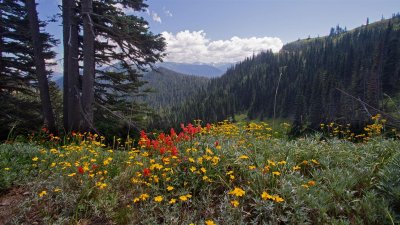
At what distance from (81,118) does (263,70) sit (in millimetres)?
159948

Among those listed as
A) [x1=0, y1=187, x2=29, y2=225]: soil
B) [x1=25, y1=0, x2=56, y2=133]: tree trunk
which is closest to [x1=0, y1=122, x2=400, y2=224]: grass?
[x1=0, y1=187, x2=29, y2=225]: soil

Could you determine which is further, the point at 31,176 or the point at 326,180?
the point at 31,176

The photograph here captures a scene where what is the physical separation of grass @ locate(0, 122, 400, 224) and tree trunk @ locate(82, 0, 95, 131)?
13.7ft

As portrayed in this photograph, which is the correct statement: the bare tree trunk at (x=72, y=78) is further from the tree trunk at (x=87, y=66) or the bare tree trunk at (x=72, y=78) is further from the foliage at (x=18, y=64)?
the foliage at (x=18, y=64)

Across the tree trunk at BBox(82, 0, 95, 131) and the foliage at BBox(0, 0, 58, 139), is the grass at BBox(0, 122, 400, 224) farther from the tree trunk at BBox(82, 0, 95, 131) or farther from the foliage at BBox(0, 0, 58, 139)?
the foliage at BBox(0, 0, 58, 139)

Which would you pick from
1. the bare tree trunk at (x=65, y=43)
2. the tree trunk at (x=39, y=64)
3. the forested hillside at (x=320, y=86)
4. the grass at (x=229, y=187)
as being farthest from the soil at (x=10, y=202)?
the forested hillside at (x=320, y=86)

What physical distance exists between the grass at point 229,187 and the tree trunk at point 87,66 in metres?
4.18

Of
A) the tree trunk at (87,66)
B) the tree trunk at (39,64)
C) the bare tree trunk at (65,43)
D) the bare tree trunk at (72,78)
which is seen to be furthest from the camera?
the tree trunk at (39,64)

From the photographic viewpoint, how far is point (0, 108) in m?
11.0

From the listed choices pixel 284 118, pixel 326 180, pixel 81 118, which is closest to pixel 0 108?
pixel 81 118

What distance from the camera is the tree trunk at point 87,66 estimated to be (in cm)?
832

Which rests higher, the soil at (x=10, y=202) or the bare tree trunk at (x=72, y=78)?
the bare tree trunk at (x=72, y=78)

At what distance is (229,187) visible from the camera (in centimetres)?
332

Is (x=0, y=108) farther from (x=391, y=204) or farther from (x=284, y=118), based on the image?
(x=284, y=118)
